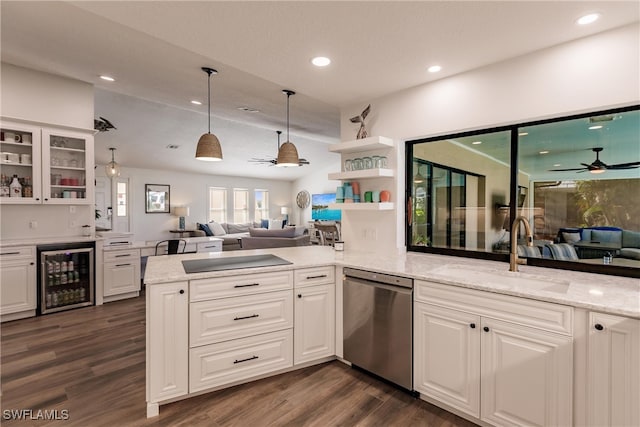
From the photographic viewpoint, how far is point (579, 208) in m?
2.17

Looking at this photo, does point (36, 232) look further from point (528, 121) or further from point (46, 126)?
point (528, 121)

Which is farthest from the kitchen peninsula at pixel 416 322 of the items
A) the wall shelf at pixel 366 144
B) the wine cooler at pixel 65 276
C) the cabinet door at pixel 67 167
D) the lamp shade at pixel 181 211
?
the lamp shade at pixel 181 211

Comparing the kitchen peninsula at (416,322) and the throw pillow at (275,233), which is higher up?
the throw pillow at (275,233)

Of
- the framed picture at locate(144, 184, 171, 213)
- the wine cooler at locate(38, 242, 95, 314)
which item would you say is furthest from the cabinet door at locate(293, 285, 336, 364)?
the framed picture at locate(144, 184, 171, 213)

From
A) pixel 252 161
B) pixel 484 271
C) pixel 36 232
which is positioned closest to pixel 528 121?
pixel 484 271

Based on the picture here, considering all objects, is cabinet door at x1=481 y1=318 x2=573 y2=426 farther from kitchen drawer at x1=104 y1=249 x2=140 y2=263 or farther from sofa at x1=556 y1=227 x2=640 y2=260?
kitchen drawer at x1=104 y1=249 x2=140 y2=263

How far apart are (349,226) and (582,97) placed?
7.10 feet

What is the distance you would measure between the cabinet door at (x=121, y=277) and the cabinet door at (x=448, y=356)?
164 inches

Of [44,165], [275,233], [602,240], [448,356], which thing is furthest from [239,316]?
[275,233]

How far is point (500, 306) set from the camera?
180 cm

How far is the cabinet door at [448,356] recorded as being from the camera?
1.92m

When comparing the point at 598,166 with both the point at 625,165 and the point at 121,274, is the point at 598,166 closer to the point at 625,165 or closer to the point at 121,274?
the point at 625,165

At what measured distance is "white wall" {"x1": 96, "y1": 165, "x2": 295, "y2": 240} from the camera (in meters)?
8.81

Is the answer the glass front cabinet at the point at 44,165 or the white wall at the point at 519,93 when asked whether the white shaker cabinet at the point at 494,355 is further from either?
the glass front cabinet at the point at 44,165
